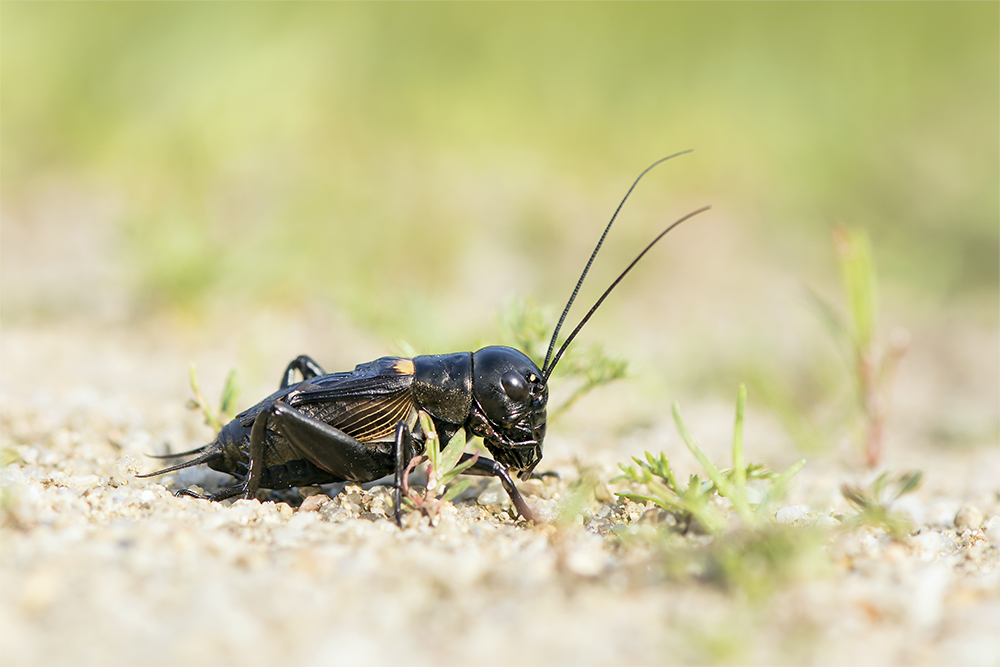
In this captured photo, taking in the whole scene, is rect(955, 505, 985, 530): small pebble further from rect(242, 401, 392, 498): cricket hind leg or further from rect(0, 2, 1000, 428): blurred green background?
rect(0, 2, 1000, 428): blurred green background

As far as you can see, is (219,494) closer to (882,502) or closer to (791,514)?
(791,514)

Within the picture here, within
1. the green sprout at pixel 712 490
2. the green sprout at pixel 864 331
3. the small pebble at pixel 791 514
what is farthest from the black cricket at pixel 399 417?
the green sprout at pixel 864 331

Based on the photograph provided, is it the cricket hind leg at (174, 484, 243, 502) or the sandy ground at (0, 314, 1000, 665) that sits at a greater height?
the cricket hind leg at (174, 484, 243, 502)

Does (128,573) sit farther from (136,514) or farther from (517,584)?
(517,584)

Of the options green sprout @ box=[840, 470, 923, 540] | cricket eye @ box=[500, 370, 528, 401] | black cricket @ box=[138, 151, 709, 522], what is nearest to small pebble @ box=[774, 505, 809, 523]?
green sprout @ box=[840, 470, 923, 540]

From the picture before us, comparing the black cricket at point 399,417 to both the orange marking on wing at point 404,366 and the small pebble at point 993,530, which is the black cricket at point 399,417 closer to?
the orange marking on wing at point 404,366

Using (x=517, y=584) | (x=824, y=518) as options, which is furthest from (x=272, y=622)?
(x=824, y=518)
